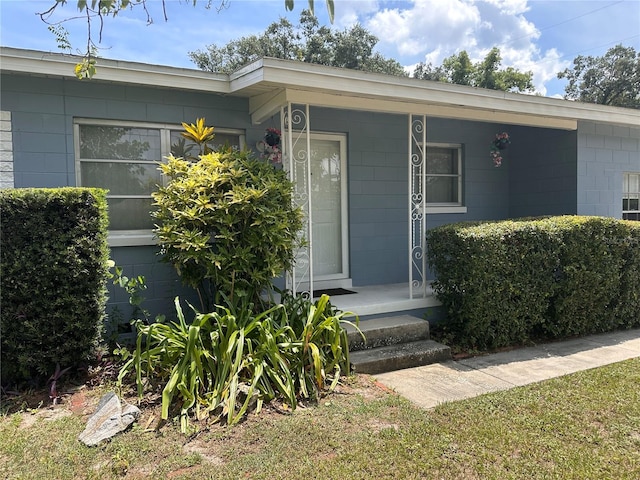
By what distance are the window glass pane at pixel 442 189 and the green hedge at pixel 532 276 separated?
189 cm

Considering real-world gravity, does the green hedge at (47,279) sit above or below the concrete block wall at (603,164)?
below

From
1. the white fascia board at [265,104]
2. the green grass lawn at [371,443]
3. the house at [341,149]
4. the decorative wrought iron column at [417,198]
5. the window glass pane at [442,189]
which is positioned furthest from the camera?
the window glass pane at [442,189]

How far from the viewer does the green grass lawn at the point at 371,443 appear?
2.78 meters

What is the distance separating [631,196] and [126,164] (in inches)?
323

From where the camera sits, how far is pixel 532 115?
646cm

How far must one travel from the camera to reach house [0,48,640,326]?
4832 mm

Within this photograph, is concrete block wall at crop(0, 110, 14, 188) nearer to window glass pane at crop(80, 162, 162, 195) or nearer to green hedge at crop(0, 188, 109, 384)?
window glass pane at crop(80, 162, 162, 195)

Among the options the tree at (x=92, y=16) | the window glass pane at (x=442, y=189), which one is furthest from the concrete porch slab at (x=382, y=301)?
the tree at (x=92, y=16)

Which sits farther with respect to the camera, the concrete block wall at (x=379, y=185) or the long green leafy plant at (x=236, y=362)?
the concrete block wall at (x=379, y=185)

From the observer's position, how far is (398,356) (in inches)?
184

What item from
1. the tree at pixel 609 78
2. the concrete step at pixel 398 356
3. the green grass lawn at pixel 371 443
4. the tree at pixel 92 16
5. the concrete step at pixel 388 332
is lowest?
the green grass lawn at pixel 371 443

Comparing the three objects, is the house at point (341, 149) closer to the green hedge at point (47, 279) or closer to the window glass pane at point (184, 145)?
the window glass pane at point (184, 145)

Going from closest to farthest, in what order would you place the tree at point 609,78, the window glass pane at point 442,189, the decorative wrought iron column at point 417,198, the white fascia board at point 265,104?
1. the white fascia board at point 265,104
2. the decorative wrought iron column at point 417,198
3. the window glass pane at point 442,189
4. the tree at point 609,78

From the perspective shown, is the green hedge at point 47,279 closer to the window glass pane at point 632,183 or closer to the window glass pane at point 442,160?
the window glass pane at point 442,160
